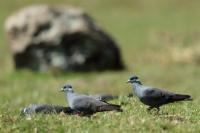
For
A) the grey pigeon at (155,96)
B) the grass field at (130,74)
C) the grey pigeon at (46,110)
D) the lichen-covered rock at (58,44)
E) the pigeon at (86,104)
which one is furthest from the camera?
the lichen-covered rock at (58,44)

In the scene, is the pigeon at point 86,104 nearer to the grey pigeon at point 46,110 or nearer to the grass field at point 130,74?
the grass field at point 130,74

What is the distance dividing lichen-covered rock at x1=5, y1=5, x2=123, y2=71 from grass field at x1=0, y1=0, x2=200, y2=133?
2.82 feet

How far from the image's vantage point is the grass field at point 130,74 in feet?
37.5

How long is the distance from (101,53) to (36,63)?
2870 mm

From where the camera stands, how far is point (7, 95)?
23922 millimetres

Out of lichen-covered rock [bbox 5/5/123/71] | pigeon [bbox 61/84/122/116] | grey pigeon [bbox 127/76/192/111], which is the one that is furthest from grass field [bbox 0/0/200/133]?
lichen-covered rock [bbox 5/5/123/71]

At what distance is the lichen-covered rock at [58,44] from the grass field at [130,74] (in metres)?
0.86

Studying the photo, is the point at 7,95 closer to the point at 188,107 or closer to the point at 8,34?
the point at 8,34

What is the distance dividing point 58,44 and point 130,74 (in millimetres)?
4069

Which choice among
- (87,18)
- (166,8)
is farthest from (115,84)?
(166,8)

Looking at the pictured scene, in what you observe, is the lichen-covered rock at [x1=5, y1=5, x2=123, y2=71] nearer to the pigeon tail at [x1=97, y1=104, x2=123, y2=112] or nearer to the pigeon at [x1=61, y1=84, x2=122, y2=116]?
the pigeon at [x1=61, y1=84, x2=122, y2=116]

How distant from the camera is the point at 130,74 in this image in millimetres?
29094

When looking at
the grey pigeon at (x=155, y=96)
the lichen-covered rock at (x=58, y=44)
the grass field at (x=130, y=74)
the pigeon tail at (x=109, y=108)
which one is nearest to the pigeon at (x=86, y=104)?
the pigeon tail at (x=109, y=108)

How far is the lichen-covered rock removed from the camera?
103 ft
